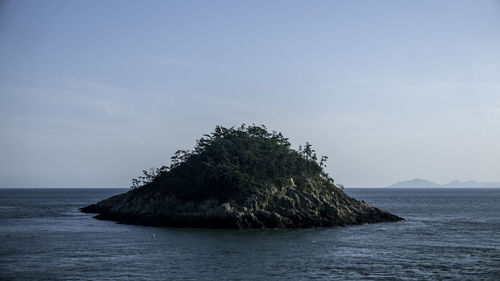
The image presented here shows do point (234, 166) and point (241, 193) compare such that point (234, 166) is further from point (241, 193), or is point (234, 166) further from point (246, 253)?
point (246, 253)

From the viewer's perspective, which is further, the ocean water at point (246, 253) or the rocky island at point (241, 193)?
the rocky island at point (241, 193)

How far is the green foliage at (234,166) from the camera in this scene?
3322 inches

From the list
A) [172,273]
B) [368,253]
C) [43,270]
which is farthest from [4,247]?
[368,253]

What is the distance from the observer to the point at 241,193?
81.1 meters

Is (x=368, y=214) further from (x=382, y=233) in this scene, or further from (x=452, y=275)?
(x=452, y=275)

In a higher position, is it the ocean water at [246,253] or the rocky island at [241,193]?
the rocky island at [241,193]

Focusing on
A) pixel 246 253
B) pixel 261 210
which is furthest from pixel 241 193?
pixel 246 253

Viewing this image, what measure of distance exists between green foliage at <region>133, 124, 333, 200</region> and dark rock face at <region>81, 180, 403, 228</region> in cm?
197

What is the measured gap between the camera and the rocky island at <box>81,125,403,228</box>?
7912 centimetres

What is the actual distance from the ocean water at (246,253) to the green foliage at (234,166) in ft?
39.4

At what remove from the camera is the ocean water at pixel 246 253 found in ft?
140

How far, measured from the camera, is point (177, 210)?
8244 cm

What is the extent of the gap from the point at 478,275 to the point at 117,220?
6707 centimetres

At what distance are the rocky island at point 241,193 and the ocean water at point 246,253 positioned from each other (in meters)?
5.27
